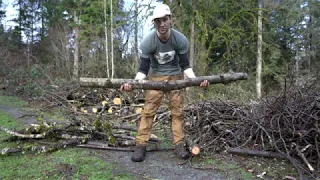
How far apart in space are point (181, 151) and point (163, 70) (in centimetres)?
120

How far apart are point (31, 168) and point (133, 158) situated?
128cm

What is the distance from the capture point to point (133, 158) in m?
3.33

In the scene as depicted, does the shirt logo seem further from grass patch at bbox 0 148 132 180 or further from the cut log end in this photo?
grass patch at bbox 0 148 132 180

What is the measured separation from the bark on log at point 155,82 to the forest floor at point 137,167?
1.02 metres

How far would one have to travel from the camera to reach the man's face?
321 centimetres

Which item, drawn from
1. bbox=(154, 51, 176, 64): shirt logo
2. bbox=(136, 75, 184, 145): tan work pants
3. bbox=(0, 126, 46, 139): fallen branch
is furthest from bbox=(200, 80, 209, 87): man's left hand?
bbox=(0, 126, 46, 139): fallen branch

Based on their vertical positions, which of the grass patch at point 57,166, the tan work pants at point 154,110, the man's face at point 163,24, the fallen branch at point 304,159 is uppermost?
the man's face at point 163,24

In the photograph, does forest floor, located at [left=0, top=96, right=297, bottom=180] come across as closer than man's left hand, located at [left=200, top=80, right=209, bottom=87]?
Yes

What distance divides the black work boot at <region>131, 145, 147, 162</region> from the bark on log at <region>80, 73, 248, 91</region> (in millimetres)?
899

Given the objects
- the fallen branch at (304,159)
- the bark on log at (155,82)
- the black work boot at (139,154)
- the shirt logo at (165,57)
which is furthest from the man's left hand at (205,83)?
the fallen branch at (304,159)

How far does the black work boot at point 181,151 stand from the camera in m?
3.36

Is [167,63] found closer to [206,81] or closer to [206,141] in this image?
[206,81]

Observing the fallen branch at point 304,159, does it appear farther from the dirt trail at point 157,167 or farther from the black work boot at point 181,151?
the black work boot at point 181,151

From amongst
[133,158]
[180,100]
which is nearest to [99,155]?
A: [133,158]
